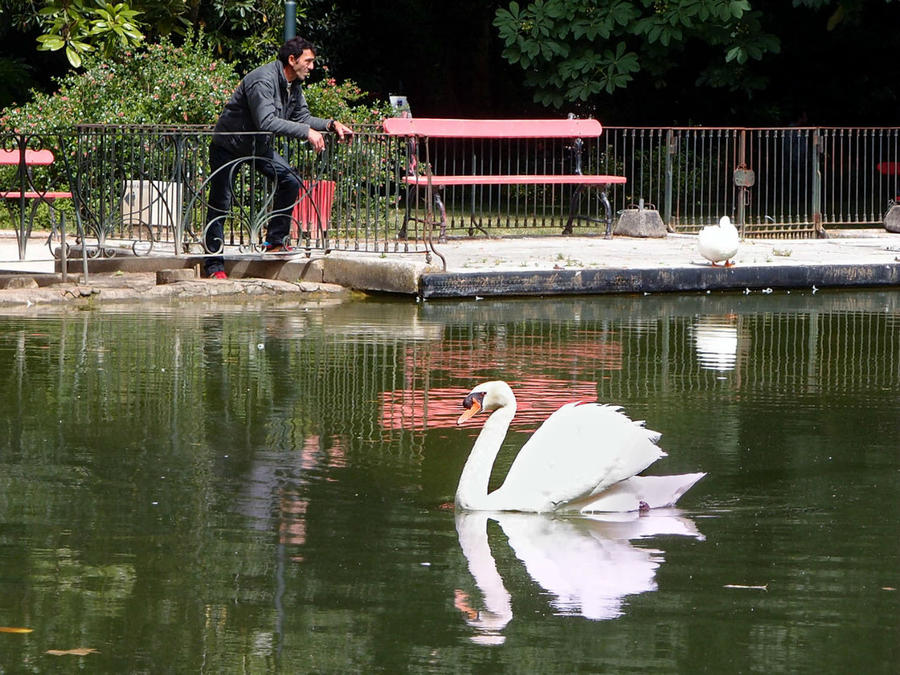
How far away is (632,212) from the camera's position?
766 inches

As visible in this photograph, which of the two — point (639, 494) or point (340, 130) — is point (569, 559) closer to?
point (639, 494)

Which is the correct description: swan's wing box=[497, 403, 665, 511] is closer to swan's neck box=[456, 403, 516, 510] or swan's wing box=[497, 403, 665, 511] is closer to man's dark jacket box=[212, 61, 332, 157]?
swan's neck box=[456, 403, 516, 510]

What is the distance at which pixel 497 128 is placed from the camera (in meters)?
Result: 18.8

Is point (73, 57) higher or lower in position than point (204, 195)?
higher

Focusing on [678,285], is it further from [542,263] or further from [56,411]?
[56,411]

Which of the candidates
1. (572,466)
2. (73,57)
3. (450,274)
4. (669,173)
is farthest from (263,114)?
(572,466)

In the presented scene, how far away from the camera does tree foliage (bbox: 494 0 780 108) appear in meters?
21.1

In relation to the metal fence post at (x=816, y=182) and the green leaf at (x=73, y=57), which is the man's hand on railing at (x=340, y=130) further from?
the metal fence post at (x=816, y=182)

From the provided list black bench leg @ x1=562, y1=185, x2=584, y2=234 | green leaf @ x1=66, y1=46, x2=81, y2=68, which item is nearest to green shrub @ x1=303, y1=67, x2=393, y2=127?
black bench leg @ x1=562, y1=185, x2=584, y2=234

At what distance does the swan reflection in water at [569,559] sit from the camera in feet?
17.3

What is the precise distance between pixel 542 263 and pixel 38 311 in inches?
197

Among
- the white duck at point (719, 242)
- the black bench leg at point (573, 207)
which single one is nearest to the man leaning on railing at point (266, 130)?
the white duck at point (719, 242)

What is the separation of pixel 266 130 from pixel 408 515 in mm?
7664

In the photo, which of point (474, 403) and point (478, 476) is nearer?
point (478, 476)
